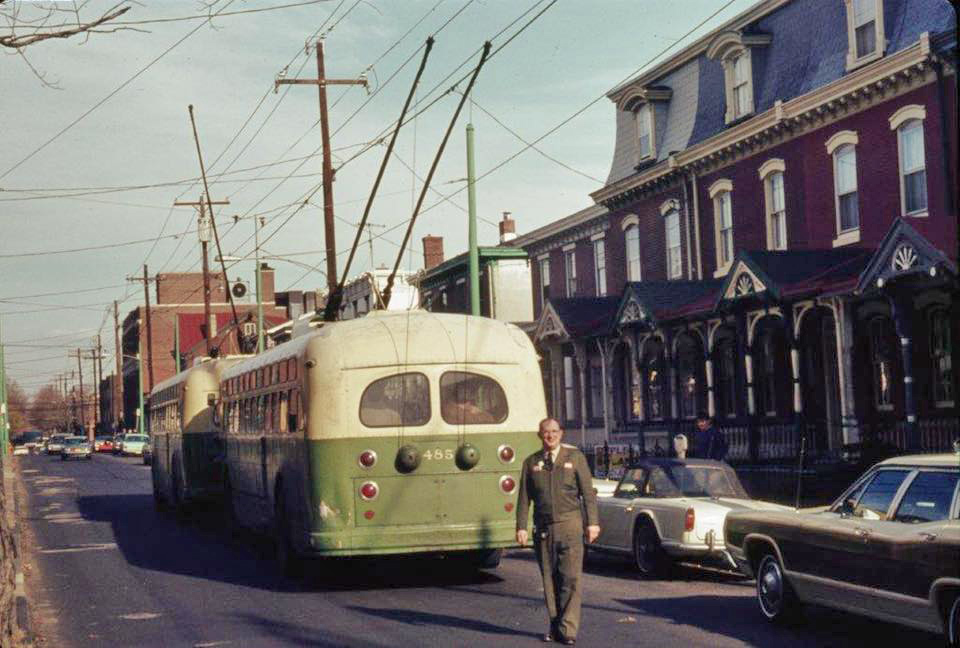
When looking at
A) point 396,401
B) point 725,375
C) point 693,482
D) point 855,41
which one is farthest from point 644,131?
point 396,401

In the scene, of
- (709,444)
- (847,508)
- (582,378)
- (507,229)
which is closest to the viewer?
(847,508)

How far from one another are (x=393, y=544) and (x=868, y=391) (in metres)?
15.4

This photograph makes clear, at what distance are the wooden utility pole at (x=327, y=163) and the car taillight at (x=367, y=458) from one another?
36.2 feet

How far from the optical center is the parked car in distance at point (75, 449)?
8050 cm

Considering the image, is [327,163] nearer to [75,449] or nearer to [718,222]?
[718,222]

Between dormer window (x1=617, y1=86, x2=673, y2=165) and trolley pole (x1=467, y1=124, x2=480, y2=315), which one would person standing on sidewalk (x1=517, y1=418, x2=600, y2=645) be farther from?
dormer window (x1=617, y1=86, x2=673, y2=165)

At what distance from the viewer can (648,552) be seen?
1678 cm

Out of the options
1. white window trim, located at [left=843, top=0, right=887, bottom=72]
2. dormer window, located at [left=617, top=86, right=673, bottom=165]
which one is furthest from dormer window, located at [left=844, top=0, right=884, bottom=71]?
dormer window, located at [left=617, top=86, right=673, bottom=165]

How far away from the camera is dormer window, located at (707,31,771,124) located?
1288 inches

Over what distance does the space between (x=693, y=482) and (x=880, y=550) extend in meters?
6.53

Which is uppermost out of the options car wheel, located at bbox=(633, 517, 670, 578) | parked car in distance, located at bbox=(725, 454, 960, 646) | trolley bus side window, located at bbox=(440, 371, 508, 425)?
trolley bus side window, located at bbox=(440, 371, 508, 425)

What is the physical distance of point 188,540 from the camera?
958 inches

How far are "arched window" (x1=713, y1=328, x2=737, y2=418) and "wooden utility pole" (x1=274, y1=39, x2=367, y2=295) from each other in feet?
33.5

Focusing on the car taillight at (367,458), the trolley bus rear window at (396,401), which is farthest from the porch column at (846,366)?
the car taillight at (367,458)
